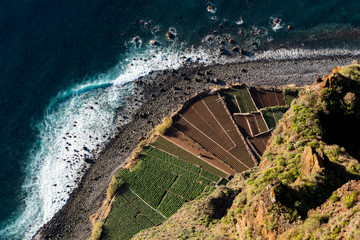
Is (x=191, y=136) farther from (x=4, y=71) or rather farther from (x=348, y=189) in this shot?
(x=4, y=71)

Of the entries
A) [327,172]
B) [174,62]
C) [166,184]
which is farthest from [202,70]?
[327,172]

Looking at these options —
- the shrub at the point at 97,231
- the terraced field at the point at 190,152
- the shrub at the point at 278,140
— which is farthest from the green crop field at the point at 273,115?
the shrub at the point at 97,231

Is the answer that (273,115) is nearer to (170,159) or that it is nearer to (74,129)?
(170,159)

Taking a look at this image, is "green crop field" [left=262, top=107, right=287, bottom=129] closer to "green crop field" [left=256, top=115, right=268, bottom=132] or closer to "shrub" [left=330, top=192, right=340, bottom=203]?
"green crop field" [left=256, top=115, right=268, bottom=132]

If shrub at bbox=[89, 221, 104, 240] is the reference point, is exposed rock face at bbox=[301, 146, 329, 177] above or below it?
above

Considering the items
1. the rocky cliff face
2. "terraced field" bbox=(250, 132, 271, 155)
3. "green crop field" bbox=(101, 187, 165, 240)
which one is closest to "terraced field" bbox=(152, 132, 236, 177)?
"terraced field" bbox=(250, 132, 271, 155)

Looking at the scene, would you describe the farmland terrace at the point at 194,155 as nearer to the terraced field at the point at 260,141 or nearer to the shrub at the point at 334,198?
the terraced field at the point at 260,141
